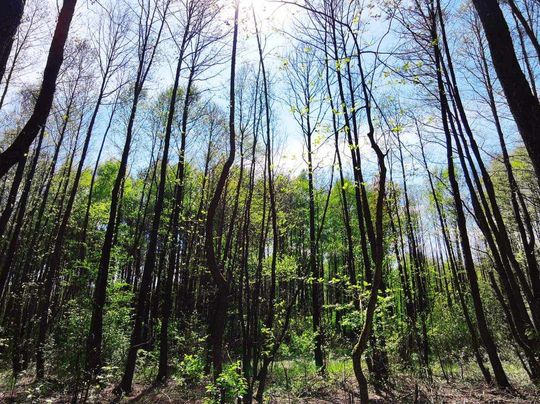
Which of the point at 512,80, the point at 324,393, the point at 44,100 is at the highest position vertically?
the point at 512,80

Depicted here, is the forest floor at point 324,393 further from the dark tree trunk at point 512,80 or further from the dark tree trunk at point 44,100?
the dark tree trunk at point 44,100

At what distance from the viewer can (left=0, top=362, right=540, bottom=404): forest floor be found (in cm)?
821

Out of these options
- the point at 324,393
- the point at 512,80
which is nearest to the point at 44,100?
the point at 512,80

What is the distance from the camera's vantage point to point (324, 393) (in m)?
10.5

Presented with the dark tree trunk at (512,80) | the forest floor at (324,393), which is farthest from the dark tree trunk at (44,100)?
the forest floor at (324,393)

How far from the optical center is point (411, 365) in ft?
29.6

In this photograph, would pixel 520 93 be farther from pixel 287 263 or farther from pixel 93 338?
pixel 287 263

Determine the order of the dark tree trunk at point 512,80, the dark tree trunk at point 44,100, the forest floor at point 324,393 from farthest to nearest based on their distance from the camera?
the forest floor at point 324,393, the dark tree trunk at point 512,80, the dark tree trunk at point 44,100

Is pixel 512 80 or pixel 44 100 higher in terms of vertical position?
pixel 512 80

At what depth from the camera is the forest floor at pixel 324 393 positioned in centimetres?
821

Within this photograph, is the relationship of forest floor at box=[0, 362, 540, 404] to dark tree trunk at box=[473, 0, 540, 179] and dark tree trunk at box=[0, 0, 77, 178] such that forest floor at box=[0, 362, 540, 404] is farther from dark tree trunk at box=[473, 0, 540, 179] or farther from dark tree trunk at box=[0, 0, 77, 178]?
dark tree trunk at box=[0, 0, 77, 178]

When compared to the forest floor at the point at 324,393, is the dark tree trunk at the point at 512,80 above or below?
above

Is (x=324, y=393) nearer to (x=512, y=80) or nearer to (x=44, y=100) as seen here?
(x=512, y=80)

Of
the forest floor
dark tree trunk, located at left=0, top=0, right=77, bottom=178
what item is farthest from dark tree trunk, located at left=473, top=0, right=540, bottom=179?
the forest floor
